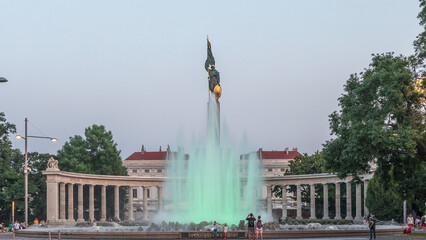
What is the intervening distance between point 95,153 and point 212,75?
2171 inches

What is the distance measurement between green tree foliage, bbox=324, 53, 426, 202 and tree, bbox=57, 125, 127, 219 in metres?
69.6

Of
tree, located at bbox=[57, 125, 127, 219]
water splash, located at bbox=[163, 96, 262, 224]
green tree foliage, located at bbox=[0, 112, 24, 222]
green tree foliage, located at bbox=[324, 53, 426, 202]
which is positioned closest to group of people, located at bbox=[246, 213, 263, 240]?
green tree foliage, located at bbox=[324, 53, 426, 202]

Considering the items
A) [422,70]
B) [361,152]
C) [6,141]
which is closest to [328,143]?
[361,152]

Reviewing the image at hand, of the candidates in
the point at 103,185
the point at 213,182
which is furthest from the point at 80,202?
the point at 213,182

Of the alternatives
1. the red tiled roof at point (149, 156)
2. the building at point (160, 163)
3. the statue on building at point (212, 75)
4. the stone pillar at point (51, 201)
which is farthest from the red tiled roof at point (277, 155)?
the statue on building at point (212, 75)

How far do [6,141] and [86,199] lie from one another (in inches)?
988

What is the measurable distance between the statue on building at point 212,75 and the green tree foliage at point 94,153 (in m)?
50.6

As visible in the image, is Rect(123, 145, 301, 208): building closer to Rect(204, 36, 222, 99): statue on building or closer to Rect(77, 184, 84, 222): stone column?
Rect(77, 184, 84, 222): stone column

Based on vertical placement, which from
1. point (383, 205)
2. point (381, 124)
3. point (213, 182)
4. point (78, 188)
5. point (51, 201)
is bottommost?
point (383, 205)

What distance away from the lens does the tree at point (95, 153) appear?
11344 cm

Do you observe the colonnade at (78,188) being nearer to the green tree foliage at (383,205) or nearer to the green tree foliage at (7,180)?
the green tree foliage at (7,180)

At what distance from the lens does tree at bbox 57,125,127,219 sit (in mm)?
113438

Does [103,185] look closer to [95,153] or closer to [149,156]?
[95,153]

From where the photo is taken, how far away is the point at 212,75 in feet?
218
